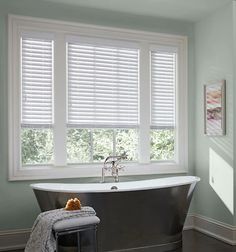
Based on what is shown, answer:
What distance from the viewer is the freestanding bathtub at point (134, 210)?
4.00m

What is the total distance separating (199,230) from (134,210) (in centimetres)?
163

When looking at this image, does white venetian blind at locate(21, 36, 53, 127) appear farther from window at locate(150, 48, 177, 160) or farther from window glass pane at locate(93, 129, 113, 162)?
window at locate(150, 48, 177, 160)

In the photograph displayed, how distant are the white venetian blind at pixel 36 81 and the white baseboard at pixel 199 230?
4.35ft

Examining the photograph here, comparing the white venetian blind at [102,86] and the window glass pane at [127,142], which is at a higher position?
the white venetian blind at [102,86]

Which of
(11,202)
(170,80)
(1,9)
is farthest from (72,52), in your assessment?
(11,202)

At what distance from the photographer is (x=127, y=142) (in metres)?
5.32

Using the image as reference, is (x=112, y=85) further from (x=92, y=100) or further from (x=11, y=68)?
(x=11, y=68)

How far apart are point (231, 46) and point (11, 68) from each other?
2.73m

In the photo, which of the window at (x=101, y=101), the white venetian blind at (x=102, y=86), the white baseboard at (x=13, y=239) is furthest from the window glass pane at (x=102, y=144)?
the white baseboard at (x=13, y=239)

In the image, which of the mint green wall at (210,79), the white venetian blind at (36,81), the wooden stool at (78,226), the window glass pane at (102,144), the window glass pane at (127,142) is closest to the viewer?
the wooden stool at (78,226)

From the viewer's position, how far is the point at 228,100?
4844 millimetres

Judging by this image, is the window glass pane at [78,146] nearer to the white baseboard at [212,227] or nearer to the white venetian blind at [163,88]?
the white venetian blind at [163,88]

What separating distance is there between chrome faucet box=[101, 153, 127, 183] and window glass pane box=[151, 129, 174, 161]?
0.59m

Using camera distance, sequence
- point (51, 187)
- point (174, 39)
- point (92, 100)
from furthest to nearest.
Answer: point (174, 39) → point (92, 100) → point (51, 187)
